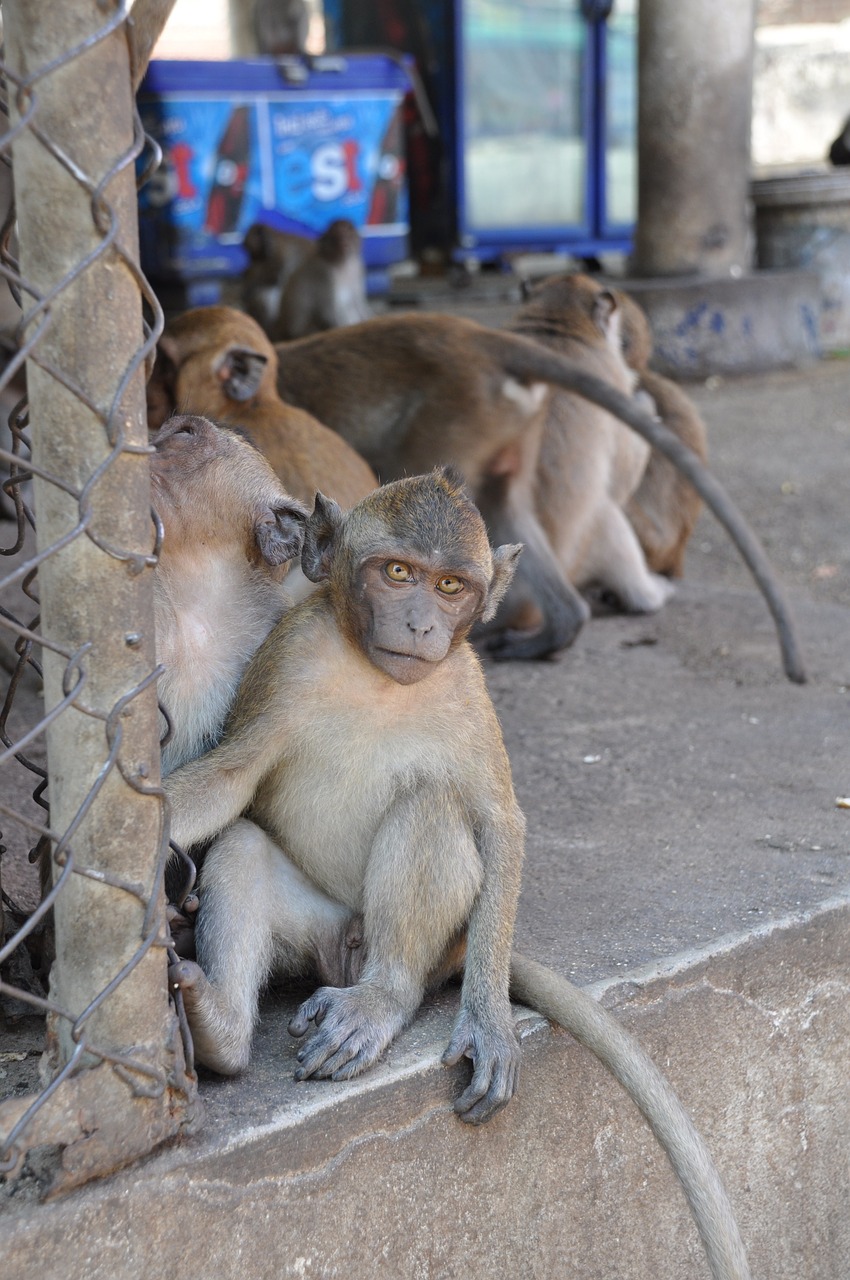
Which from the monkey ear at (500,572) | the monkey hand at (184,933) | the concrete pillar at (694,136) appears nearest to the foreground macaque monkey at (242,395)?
the monkey ear at (500,572)

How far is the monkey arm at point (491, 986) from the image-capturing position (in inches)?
77.8

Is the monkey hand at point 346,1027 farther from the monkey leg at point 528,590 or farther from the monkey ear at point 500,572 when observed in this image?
the monkey leg at point 528,590

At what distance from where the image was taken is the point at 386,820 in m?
2.13

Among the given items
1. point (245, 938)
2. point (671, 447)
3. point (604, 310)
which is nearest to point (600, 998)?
point (245, 938)

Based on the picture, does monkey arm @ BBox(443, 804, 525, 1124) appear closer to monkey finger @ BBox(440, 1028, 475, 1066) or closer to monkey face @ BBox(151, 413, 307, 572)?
monkey finger @ BBox(440, 1028, 475, 1066)

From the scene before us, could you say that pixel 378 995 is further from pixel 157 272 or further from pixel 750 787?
pixel 157 272

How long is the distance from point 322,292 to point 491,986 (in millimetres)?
5241

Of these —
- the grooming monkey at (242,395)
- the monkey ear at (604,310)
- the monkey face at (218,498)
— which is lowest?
the monkey ear at (604,310)

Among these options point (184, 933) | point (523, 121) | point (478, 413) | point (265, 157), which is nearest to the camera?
point (184, 933)

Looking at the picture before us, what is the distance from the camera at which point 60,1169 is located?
167 centimetres

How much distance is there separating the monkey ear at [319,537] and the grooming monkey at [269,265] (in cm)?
510

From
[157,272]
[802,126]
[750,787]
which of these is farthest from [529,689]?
[802,126]

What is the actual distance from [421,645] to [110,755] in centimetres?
53

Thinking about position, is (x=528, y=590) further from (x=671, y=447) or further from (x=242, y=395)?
(x=242, y=395)
